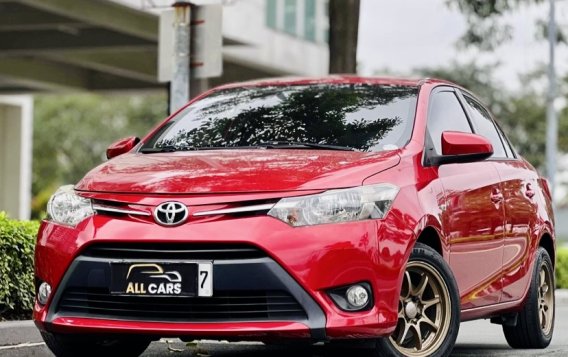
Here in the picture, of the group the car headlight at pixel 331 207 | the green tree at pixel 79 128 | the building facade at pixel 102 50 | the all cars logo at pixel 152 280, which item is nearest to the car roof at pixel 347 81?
the car headlight at pixel 331 207

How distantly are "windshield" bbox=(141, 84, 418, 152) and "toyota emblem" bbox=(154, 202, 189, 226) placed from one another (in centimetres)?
110

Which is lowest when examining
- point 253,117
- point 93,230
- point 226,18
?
point 93,230

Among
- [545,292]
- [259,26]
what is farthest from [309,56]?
[545,292]

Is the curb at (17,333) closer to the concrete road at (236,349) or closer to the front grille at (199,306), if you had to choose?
the concrete road at (236,349)

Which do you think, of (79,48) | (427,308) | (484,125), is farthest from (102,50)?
(427,308)

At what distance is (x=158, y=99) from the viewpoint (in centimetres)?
7700

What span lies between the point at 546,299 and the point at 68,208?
149 inches

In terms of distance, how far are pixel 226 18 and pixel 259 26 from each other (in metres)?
3.32

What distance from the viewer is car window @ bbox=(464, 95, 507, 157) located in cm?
861

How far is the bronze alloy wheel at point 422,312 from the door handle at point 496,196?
107cm

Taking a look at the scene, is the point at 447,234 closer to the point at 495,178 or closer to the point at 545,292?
the point at 495,178

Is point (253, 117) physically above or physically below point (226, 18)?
below

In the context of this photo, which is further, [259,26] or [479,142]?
[259,26]

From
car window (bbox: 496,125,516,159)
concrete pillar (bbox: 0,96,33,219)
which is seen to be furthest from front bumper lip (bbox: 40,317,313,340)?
concrete pillar (bbox: 0,96,33,219)
